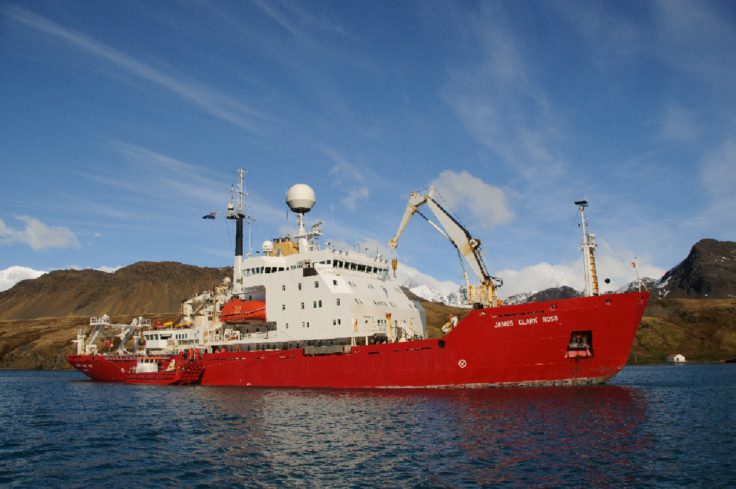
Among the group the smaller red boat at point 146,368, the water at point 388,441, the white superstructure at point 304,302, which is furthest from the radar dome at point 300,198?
the water at point 388,441

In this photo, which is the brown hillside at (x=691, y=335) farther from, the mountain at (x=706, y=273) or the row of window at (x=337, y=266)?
the row of window at (x=337, y=266)

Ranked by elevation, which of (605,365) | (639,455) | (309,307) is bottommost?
(639,455)

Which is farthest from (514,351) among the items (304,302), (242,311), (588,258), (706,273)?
(706,273)

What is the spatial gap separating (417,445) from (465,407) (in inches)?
286

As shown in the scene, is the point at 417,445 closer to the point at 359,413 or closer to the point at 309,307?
the point at 359,413

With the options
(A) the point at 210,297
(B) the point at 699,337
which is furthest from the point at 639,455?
(B) the point at 699,337

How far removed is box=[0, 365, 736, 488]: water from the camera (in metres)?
14.1

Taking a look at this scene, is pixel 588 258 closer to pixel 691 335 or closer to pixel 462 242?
pixel 462 242

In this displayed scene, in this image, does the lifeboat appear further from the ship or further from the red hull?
the red hull

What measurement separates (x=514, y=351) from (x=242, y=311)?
19373 millimetres

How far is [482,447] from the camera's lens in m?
16.9

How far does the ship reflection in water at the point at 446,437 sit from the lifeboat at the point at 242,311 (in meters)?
9.49

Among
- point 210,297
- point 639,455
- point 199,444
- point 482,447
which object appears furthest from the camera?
point 210,297

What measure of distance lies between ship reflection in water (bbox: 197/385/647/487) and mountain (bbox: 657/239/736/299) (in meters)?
162
